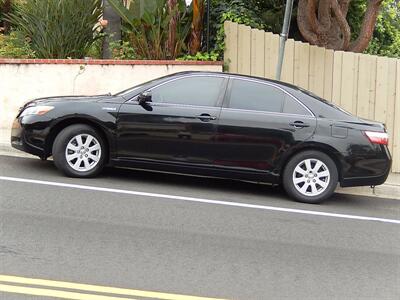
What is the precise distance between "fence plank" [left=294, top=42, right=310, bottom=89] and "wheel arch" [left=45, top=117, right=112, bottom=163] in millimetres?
4292

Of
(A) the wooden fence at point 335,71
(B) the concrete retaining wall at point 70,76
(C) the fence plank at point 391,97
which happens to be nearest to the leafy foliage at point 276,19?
(A) the wooden fence at point 335,71

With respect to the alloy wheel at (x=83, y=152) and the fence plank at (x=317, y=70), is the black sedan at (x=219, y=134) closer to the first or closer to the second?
the alloy wheel at (x=83, y=152)

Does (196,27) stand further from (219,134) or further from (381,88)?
(219,134)

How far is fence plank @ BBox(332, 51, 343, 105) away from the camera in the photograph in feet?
35.7

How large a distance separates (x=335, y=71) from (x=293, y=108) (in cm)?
310

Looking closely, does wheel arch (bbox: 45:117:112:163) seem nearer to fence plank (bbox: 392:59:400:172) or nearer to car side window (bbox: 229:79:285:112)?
car side window (bbox: 229:79:285:112)

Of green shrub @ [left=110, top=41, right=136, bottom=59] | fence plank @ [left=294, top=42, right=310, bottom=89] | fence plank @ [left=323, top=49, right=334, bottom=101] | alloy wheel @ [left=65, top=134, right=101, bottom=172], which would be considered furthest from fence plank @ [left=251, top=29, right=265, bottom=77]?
alloy wheel @ [left=65, top=134, right=101, bottom=172]

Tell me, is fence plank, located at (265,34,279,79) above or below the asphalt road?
above

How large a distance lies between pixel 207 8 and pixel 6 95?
415 centimetres

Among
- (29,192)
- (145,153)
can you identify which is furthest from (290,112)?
(29,192)

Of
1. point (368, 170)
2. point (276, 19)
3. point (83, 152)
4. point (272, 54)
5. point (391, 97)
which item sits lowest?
point (368, 170)

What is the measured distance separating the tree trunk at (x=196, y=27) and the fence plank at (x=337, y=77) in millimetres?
2691

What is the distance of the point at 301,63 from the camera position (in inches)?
438

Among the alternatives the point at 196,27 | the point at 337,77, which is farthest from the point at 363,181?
the point at 196,27
